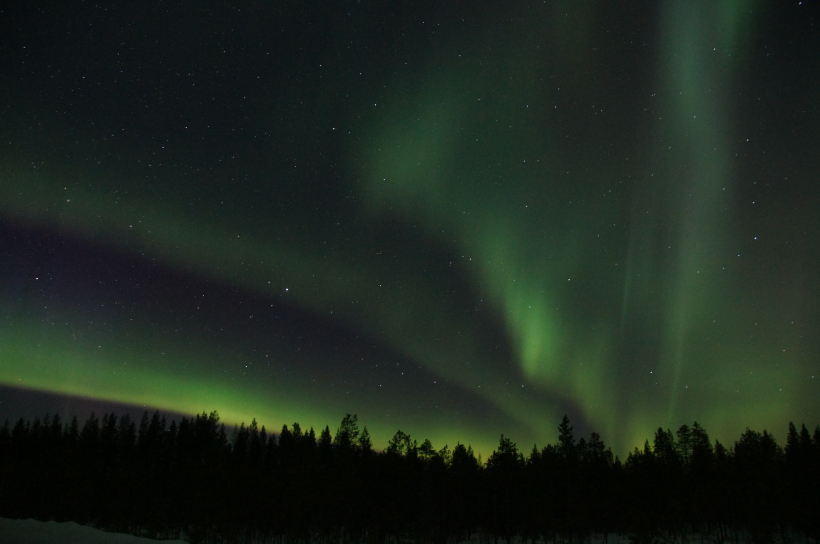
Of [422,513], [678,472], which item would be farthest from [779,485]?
[422,513]

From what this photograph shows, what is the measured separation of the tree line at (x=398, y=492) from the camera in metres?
53.8

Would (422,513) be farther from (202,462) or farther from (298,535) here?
(202,462)

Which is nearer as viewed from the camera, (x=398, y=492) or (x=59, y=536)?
(x=59, y=536)

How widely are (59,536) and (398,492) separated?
43.0 metres

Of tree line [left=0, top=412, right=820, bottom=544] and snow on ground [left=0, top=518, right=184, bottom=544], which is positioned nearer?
snow on ground [left=0, top=518, right=184, bottom=544]

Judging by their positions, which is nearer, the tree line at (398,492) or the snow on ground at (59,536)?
the snow on ground at (59,536)

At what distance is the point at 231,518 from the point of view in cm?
5488

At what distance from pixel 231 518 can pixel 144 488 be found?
13.4 meters

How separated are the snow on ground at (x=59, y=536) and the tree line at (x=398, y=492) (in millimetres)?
27929

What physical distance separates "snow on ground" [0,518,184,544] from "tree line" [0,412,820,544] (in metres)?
27.9

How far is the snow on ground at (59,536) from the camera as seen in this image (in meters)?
19.5

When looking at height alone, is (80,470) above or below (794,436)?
below

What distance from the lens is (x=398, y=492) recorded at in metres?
58.4

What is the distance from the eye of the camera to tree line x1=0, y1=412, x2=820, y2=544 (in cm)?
5381
